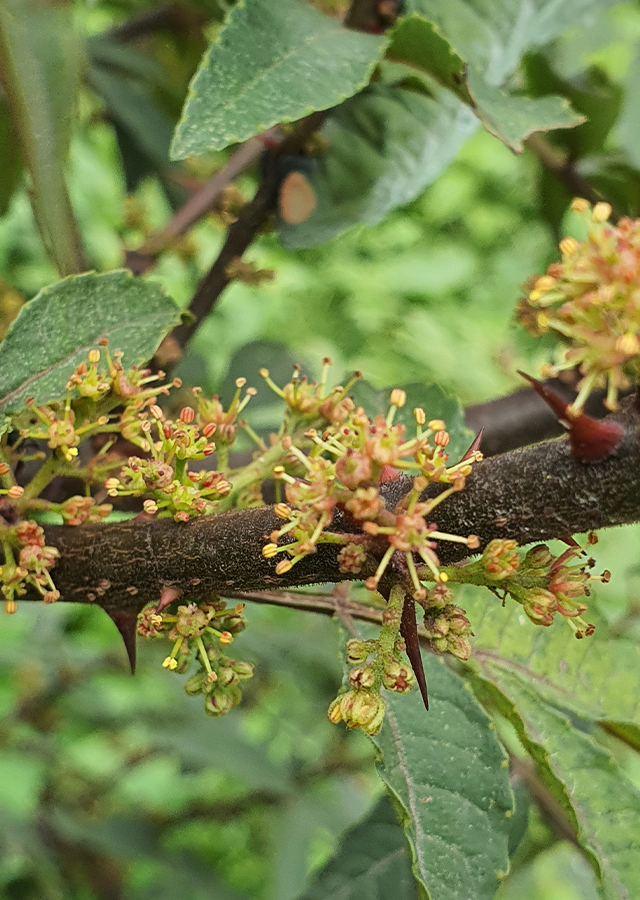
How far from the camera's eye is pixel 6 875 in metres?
1.67

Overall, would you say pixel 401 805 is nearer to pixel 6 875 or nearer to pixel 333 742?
pixel 6 875

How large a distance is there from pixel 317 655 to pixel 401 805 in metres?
1.22

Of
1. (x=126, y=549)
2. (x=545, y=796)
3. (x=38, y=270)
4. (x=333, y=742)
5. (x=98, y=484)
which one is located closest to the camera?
(x=126, y=549)

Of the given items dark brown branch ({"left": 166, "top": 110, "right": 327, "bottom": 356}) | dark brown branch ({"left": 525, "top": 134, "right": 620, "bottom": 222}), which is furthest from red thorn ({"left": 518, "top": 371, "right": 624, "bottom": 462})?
dark brown branch ({"left": 525, "top": 134, "right": 620, "bottom": 222})

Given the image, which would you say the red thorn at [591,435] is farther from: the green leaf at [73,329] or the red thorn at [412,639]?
the green leaf at [73,329]

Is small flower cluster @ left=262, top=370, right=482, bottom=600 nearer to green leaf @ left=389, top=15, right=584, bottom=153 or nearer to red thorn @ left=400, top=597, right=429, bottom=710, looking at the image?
red thorn @ left=400, top=597, right=429, bottom=710

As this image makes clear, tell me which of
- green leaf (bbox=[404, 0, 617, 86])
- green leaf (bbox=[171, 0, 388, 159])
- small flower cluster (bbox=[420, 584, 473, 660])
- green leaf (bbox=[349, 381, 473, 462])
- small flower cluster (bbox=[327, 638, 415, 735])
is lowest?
green leaf (bbox=[349, 381, 473, 462])

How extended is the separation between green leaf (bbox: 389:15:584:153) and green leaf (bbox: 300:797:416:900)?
0.64 m

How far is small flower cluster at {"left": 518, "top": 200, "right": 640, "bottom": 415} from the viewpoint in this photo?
1.33ft

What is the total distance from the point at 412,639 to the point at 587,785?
0.82 feet

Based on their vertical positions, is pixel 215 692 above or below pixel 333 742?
above

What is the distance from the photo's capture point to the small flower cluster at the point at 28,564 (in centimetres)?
54

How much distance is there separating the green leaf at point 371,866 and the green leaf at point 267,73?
2.12ft

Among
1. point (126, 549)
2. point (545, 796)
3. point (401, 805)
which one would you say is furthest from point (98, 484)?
point (545, 796)
